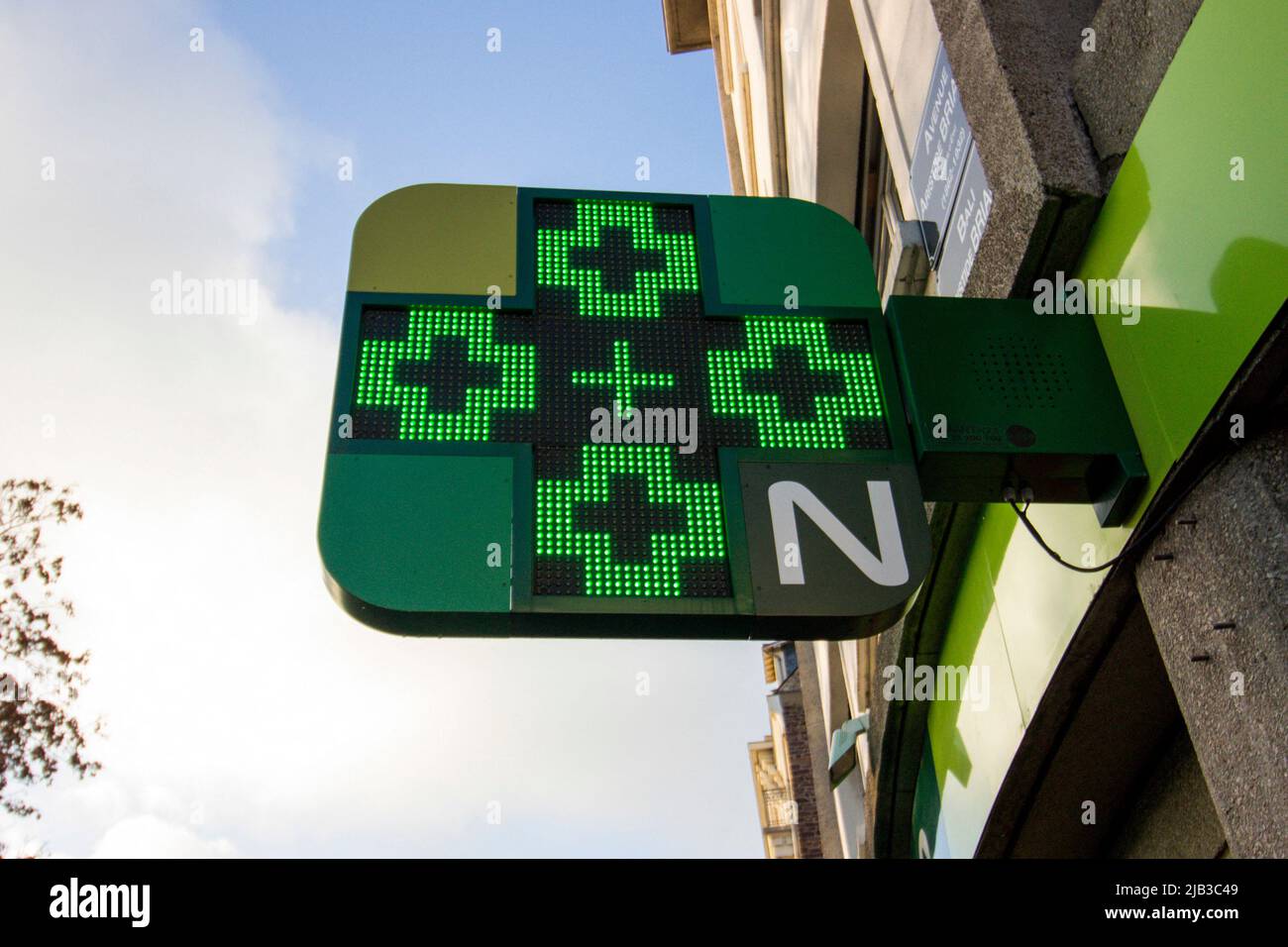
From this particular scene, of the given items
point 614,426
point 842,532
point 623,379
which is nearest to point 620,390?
point 623,379

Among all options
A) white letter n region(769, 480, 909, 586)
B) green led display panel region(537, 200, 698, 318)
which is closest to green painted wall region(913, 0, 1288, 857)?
white letter n region(769, 480, 909, 586)

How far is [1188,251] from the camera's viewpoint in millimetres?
4473

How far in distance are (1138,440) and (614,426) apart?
7.47 ft

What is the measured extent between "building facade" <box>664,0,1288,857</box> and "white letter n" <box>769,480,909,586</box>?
118 centimetres

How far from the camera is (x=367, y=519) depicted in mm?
4387

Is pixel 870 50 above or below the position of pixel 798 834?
above

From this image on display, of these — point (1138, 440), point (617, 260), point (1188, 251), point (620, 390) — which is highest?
point (617, 260)

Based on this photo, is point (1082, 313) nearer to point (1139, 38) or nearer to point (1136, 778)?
point (1139, 38)

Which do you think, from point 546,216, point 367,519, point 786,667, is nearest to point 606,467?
point 367,519

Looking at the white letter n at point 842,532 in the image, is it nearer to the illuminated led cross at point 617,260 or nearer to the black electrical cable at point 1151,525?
the black electrical cable at point 1151,525

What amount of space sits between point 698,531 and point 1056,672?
8.94 feet

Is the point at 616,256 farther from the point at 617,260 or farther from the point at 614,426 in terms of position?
the point at 614,426

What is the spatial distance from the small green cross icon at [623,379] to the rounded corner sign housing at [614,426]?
12mm
